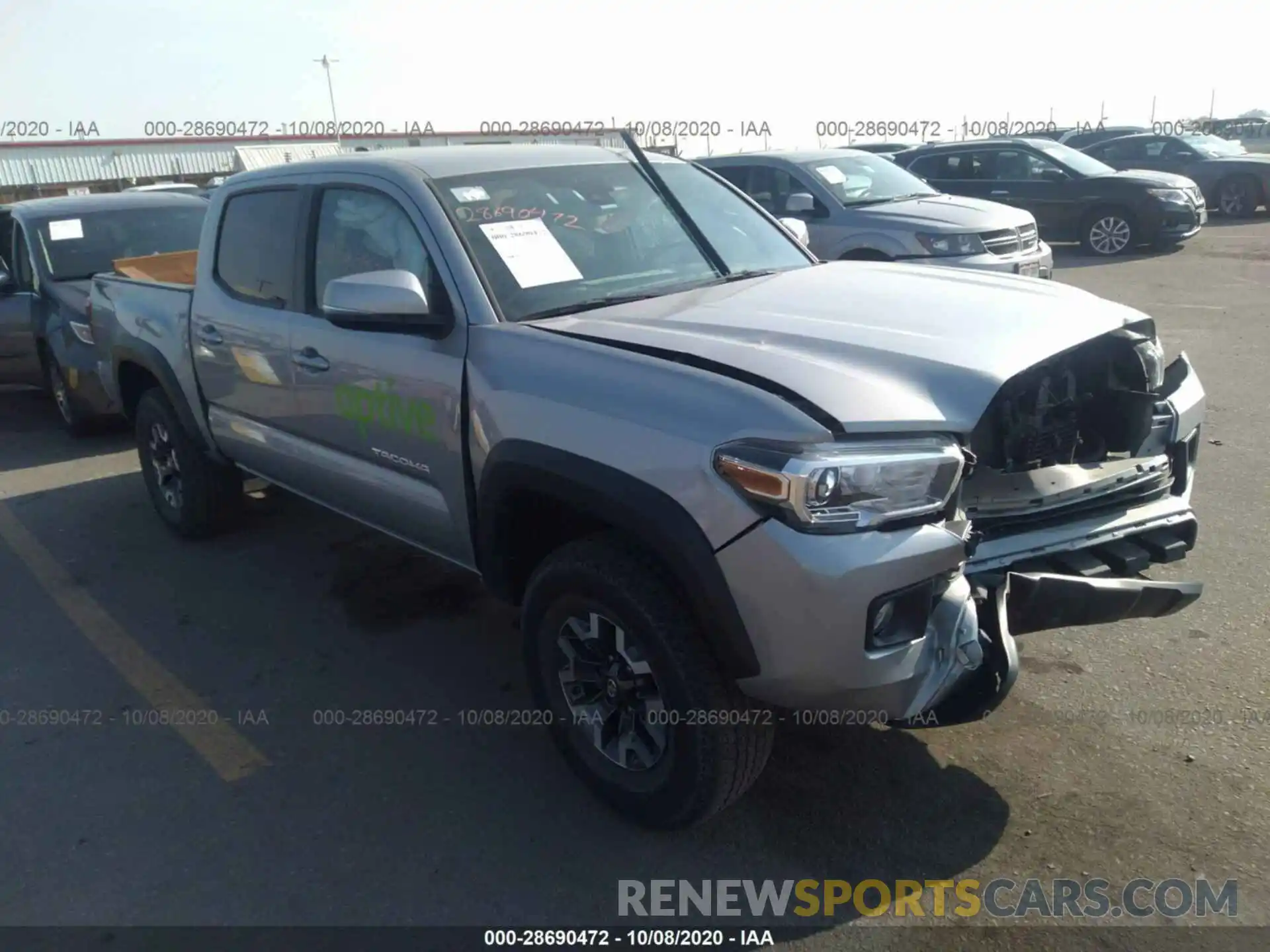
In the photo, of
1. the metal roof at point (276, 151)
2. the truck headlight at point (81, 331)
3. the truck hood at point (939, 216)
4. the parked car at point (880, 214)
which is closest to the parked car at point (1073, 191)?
the parked car at point (880, 214)

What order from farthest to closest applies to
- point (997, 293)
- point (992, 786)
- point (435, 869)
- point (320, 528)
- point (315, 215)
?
point (320, 528), point (315, 215), point (997, 293), point (992, 786), point (435, 869)

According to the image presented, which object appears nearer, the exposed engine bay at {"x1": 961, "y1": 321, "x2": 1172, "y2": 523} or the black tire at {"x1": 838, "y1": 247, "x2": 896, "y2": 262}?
the exposed engine bay at {"x1": 961, "y1": 321, "x2": 1172, "y2": 523}

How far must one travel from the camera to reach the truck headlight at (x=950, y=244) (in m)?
9.30

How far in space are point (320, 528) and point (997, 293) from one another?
3.85 metres

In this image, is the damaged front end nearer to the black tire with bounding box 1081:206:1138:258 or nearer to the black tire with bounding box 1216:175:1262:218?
the black tire with bounding box 1081:206:1138:258

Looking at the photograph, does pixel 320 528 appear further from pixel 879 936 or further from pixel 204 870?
pixel 879 936

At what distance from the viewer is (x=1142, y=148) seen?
19.4 metres

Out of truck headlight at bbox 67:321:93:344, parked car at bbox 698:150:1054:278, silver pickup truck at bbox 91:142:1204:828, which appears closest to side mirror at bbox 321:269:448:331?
silver pickup truck at bbox 91:142:1204:828

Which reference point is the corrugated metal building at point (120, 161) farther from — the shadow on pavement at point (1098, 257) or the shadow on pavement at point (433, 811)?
the shadow on pavement at point (433, 811)

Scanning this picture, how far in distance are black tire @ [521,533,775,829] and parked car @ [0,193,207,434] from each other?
6.00 m

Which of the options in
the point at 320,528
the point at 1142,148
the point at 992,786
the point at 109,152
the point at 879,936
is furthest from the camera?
the point at 109,152

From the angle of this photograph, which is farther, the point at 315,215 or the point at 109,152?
the point at 109,152

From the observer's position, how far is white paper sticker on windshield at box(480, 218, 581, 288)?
11.6ft

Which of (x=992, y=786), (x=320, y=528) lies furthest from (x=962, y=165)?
(x=992, y=786)
